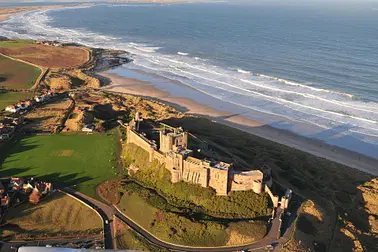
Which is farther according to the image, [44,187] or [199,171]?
[44,187]

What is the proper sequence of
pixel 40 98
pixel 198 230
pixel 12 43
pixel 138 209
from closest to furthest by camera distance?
pixel 198 230 < pixel 138 209 < pixel 40 98 < pixel 12 43

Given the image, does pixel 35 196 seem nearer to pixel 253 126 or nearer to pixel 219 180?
pixel 219 180

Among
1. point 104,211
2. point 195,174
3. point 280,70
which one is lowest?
point 104,211

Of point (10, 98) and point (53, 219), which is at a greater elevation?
point (10, 98)

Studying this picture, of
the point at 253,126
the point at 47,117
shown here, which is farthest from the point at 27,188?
the point at 253,126

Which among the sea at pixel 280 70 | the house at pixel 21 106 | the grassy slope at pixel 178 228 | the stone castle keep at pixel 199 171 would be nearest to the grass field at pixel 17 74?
the house at pixel 21 106

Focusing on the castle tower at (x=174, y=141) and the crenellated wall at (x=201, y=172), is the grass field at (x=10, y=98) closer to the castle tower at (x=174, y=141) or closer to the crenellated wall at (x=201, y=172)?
the castle tower at (x=174, y=141)
